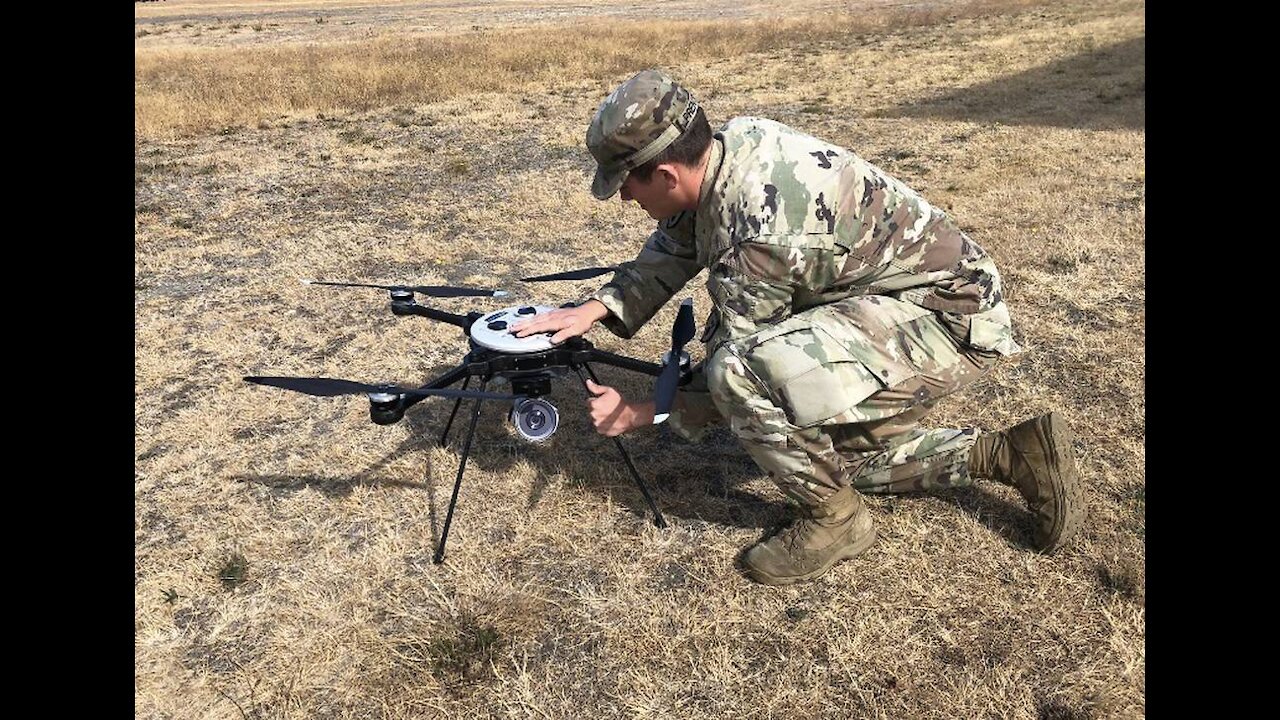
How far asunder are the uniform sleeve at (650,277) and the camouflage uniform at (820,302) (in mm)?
378

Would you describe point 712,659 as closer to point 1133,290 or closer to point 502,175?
point 1133,290

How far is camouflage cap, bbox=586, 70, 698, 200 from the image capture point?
2742 millimetres

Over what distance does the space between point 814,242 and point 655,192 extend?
2.17 ft

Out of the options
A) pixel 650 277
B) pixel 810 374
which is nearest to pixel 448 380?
pixel 650 277

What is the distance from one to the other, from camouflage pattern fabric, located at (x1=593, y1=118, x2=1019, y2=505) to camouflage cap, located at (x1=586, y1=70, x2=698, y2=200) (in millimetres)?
259

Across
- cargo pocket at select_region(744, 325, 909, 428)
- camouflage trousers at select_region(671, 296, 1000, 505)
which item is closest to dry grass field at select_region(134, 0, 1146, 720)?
camouflage trousers at select_region(671, 296, 1000, 505)

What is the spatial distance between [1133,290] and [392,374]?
5.95 m

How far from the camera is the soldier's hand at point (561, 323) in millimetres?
3182

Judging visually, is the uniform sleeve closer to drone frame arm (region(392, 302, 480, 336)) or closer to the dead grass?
drone frame arm (region(392, 302, 480, 336))

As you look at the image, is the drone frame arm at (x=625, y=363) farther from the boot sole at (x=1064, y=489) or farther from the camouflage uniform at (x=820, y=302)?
the boot sole at (x=1064, y=489)

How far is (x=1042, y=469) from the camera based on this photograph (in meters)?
3.27

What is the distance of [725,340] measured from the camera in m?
3.04

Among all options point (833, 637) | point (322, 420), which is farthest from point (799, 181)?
point (322, 420)

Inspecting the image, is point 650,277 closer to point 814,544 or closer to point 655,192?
point 655,192
